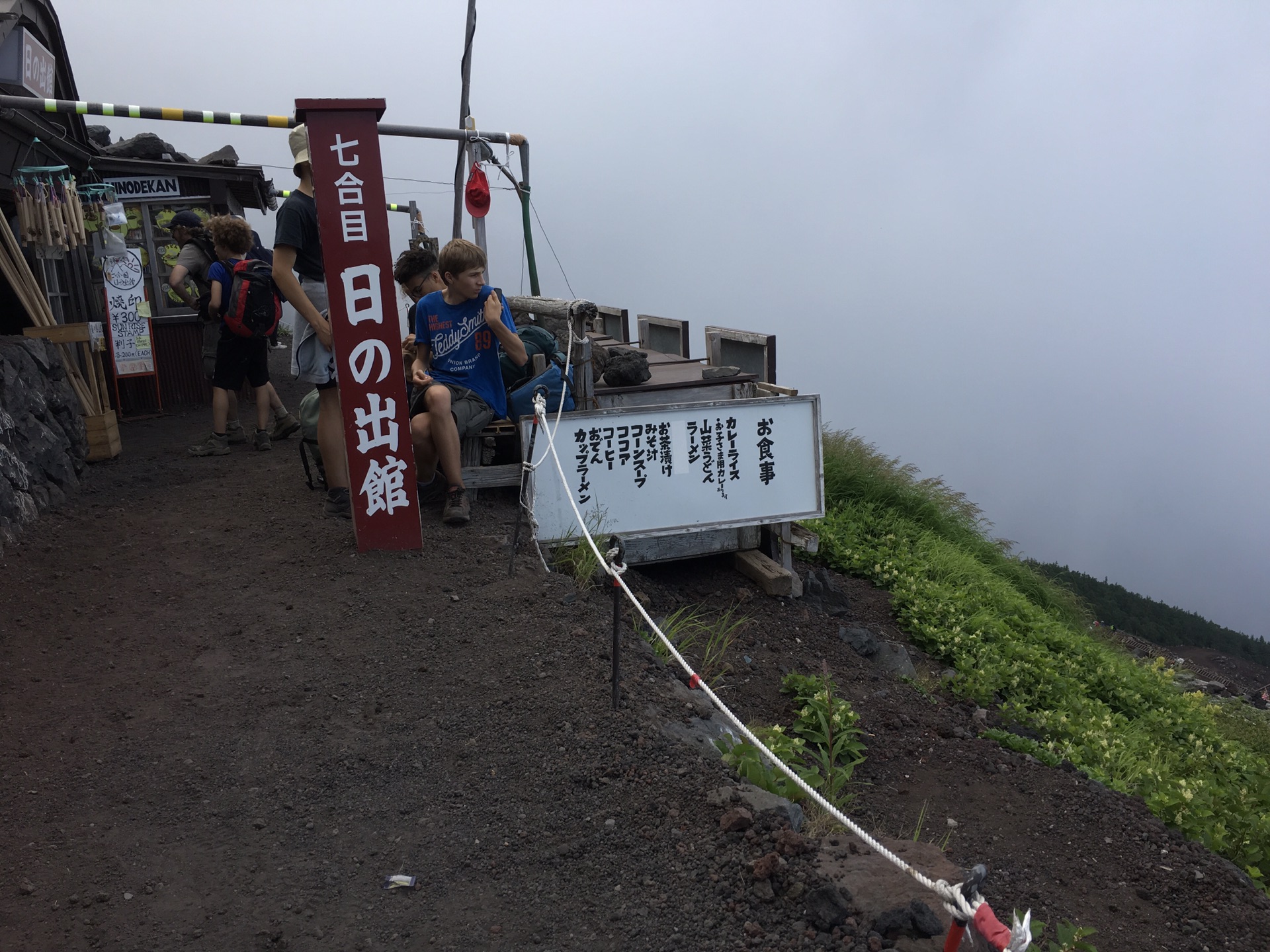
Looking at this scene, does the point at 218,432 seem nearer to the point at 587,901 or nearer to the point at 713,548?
the point at 713,548

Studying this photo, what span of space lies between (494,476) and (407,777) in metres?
2.84

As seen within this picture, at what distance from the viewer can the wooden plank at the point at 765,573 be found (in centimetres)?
658

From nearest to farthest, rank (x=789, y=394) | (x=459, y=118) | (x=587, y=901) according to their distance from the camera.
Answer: (x=587, y=901)
(x=789, y=394)
(x=459, y=118)

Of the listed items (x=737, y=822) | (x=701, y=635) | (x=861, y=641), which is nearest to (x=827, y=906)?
(x=737, y=822)

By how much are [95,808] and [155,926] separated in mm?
725

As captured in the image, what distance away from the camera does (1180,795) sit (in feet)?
15.5

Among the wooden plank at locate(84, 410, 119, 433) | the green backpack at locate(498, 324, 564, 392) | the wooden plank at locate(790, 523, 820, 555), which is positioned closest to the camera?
the green backpack at locate(498, 324, 564, 392)

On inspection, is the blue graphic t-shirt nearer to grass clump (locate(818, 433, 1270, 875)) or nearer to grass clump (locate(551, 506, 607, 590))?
grass clump (locate(551, 506, 607, 590))

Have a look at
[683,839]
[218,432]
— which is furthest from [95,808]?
[218,432]

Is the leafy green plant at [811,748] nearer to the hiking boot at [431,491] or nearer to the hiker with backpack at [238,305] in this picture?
the hiking boot at [431,491]

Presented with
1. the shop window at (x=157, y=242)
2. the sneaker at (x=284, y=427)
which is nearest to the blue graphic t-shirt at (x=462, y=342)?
the sneaker at (x=284, y=427)

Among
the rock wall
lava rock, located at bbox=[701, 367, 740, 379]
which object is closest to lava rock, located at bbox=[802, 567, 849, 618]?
lava rock, located at bbox=[701, 367, 740, 379]

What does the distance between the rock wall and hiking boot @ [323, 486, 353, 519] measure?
176 cm

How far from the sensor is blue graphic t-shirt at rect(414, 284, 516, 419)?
19.0 feet
